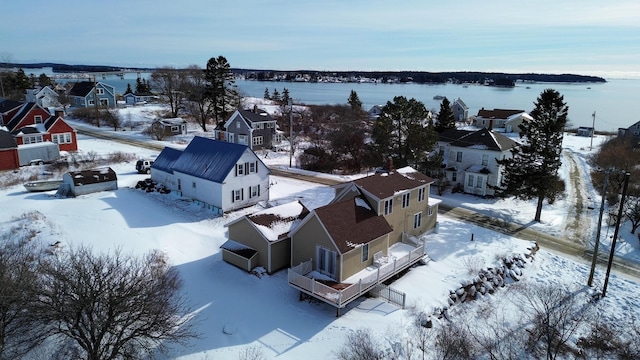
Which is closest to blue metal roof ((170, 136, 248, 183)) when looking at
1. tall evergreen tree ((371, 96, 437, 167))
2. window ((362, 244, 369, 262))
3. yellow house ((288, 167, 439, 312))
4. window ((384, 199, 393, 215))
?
yellow house ((288, 167, 439, 312))

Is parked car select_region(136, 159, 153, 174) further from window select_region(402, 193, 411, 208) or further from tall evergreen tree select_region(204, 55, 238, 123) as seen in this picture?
tall evergreen tree select_region(204, 55, 238, 123)

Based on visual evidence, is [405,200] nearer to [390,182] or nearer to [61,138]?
[390,182]

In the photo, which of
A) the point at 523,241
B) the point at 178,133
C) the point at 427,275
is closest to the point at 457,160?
the point at 523,241

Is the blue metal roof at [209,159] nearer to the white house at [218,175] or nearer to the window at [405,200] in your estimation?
the white house at [218,175]

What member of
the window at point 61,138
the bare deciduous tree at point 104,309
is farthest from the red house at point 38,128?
the bare deciduous tree at point 104,309

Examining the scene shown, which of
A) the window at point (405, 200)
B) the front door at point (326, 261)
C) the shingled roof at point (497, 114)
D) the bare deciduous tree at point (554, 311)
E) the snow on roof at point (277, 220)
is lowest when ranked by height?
the bare deciduous tree at point (554, 311)

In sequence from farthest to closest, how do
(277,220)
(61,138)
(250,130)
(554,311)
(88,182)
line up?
(250,130)
(61,138)
(88,182)
(277,220)
(554,311)

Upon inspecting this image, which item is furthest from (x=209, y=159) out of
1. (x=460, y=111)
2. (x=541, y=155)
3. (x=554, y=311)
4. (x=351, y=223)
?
(x=460, y=111)
